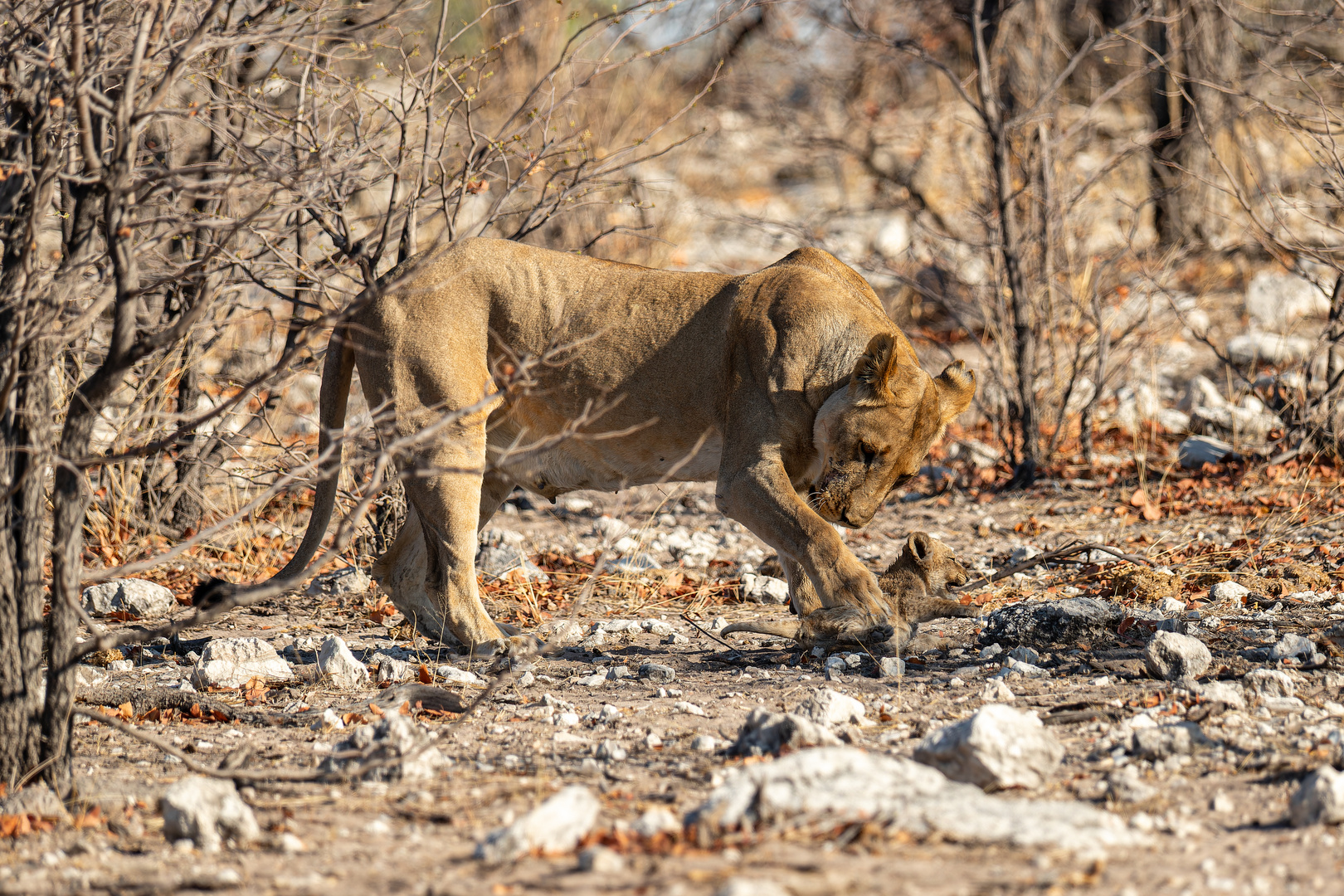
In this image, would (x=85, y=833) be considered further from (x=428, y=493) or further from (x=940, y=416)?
(x=940, y=416)

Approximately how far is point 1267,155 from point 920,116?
176 inches

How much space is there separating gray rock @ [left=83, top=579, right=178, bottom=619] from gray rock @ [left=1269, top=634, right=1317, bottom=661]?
4.80 m

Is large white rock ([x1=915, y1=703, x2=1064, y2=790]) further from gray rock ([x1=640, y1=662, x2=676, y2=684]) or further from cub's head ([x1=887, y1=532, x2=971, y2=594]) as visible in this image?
cub's head ([x1=887, y1=532, x2=971, y2=594])

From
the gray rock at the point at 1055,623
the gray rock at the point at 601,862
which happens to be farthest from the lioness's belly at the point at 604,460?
the gray rock at the point at 601,862

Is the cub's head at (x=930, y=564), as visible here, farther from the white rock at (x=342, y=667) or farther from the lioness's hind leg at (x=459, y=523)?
the white rock at (x=342, y=667)

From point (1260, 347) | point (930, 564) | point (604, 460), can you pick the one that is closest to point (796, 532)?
point (930, 564)

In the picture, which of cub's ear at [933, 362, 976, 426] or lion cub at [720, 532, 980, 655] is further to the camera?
cub's ear at [933, 362, 976, 426]

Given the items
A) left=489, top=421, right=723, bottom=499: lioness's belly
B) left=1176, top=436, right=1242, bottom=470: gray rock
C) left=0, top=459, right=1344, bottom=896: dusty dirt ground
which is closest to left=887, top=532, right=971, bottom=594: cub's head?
left=0, top=459, right=1344, bottom=896: dusty dirt ground

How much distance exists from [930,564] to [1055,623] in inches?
22.1

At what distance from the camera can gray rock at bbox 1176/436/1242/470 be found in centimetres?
854

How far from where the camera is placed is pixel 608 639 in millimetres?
5512

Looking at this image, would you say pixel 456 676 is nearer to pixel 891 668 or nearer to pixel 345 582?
pixel 891 668

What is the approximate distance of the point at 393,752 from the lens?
3.49m

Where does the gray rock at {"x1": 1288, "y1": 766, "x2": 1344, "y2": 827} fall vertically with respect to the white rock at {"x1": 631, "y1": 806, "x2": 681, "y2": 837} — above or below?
above
